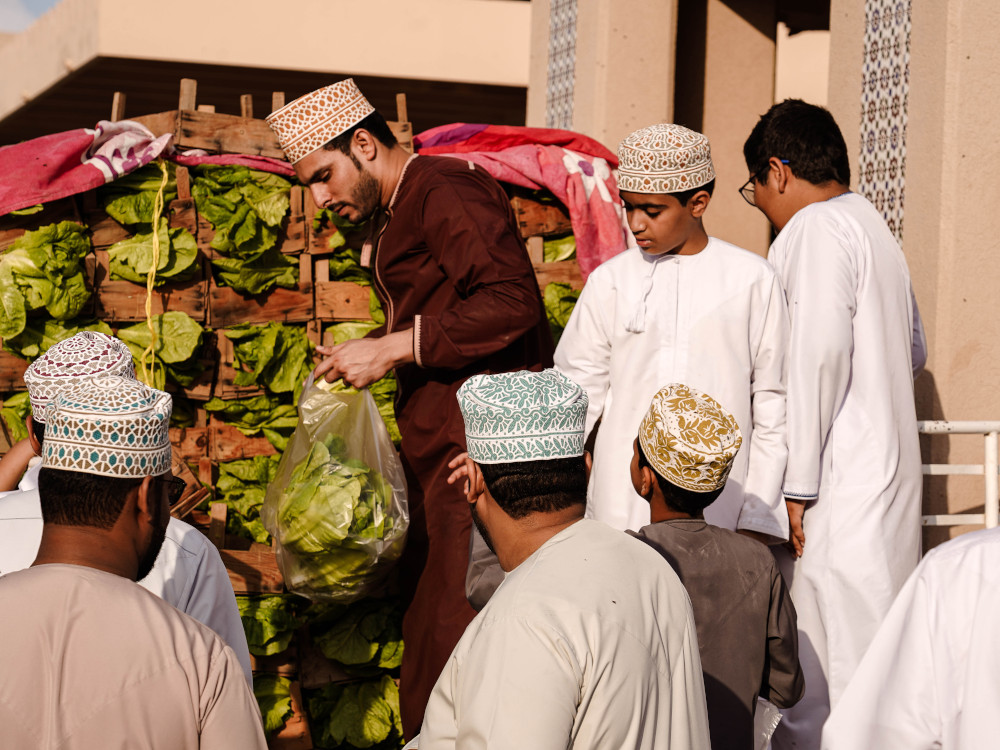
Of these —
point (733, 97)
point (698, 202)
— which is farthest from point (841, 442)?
point (733, 97)

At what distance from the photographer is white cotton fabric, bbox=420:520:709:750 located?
5.37 ft

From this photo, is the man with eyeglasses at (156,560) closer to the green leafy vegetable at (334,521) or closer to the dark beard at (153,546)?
the dark beard at (153,546)

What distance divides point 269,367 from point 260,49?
7201 mm

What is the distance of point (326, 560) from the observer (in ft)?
12.0

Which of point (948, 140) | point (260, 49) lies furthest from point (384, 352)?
point (260, 49)

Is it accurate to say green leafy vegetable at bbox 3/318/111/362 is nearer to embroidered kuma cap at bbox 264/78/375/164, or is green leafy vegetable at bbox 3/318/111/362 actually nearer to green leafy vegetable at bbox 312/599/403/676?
embroidered kuma cap at bbox 264/78/375/164

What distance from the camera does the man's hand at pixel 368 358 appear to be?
11.5 feet

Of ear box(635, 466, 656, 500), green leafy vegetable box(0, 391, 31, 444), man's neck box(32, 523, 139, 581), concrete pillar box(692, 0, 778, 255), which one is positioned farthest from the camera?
concrete pillar box(692, 0, 778, 255)

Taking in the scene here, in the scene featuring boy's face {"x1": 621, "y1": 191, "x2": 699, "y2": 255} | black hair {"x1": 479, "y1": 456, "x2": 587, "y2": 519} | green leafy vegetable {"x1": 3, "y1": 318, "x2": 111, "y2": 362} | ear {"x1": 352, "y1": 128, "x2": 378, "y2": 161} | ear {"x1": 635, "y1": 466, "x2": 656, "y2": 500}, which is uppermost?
ear {"x1": 352, "y1": 128, "x2": 378, "y2": 161}

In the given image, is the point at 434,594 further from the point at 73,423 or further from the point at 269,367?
the point at 73,423

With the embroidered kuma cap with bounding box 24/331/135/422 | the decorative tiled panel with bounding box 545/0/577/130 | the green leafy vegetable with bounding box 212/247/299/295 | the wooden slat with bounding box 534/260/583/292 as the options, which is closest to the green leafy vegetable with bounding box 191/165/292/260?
the green leafy vegetable with bounding box 212/247/299/295

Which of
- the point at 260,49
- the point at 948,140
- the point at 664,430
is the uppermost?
the point at 260,49

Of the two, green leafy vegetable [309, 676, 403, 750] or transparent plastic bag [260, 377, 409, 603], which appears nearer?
transparent plastic bag [260, 377, 409, 603]

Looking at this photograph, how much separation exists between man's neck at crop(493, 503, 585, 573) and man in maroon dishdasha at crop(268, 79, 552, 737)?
1.56 m
